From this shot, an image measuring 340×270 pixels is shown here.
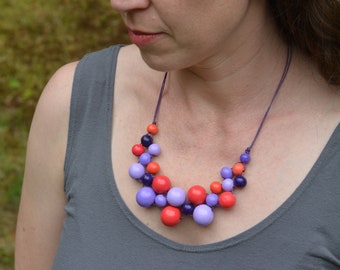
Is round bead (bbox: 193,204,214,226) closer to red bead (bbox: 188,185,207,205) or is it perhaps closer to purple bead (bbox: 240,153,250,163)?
red bead (bbox: 188,185,207,205)

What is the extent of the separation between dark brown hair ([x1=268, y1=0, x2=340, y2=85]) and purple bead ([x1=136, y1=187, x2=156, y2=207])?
462 mm

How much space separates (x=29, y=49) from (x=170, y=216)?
8.34 ft

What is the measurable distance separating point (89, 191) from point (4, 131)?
192 centimetres

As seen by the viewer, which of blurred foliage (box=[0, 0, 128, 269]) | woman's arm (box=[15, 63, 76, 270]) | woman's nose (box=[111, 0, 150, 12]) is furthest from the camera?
blurred foliage (box=[0, 0, 128, 269])

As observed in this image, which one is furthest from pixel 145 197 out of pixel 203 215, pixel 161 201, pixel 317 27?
pixel 317 27

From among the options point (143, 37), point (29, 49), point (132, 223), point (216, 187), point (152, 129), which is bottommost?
point (132, 223)

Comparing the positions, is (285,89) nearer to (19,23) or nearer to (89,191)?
(89,191)

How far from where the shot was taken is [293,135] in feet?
4.80

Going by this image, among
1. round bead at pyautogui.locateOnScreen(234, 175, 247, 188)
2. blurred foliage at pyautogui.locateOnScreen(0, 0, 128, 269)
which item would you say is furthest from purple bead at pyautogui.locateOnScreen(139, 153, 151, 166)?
blurred foliage at pyautogui.locateOnScreen(0, 0, 128, 269)

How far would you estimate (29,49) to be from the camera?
3.76m

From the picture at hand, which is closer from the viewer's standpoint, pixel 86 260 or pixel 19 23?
pixel 86 260

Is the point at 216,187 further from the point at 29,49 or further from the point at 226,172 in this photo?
the point at 29,49

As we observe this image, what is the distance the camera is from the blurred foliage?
10.5 ft

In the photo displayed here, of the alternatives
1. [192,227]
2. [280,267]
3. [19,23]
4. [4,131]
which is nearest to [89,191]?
[192,227]
